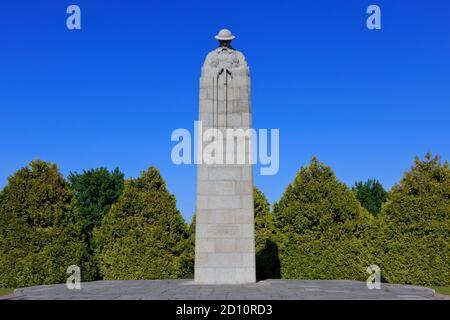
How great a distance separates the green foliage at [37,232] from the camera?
24.2 metres

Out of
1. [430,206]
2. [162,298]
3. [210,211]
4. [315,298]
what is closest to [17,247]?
[210,211]

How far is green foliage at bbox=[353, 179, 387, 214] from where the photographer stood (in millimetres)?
52531

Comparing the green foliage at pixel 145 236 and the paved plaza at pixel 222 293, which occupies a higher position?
the green foliage at pixel 145 236

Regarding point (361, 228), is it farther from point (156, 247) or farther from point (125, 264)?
point (125, 264)

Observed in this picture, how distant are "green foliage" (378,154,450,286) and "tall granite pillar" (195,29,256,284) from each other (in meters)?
9.68

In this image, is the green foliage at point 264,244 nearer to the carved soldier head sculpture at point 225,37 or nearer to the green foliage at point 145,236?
the green foliage at point 145,236

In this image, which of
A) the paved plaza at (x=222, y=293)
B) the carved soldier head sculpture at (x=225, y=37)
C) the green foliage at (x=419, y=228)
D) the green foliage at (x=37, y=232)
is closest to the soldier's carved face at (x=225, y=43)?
the carved soldier head sculpture at (x=225, y=37)

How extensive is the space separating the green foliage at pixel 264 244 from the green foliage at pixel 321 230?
429 mm

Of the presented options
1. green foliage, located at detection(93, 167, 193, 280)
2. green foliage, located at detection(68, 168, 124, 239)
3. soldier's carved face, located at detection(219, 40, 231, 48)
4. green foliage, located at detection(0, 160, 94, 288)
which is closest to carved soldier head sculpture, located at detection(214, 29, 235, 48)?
soldier's carved face, located at detection(219, 40, 231, 48)

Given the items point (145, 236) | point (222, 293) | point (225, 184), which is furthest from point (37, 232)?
point (222, 293)

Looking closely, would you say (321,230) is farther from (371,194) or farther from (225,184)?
(371,194)

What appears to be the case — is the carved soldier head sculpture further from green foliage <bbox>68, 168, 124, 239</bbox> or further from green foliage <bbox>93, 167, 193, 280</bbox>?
green foliage <bbox>68, 168, 124, 239</bbox>

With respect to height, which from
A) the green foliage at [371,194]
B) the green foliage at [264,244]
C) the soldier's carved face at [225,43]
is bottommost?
the green foliage at [264,244]

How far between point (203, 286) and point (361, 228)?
11757 mm
